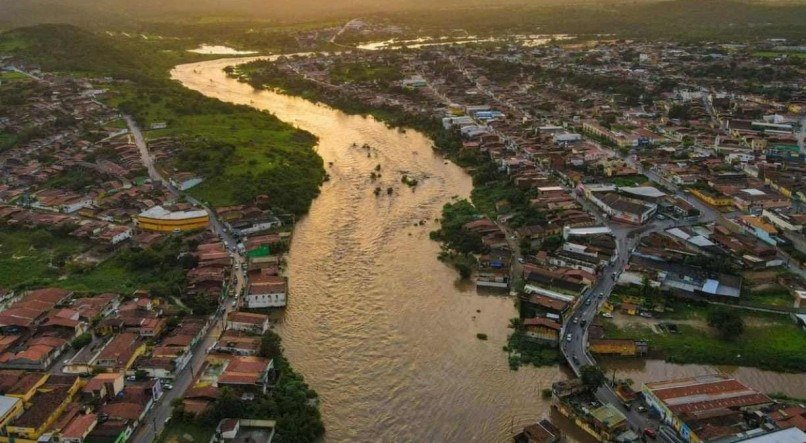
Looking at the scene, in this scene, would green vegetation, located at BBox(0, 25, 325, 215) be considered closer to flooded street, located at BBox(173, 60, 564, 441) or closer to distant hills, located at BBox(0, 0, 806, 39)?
flooded street, located at BBox(173, 60, 564, 441)

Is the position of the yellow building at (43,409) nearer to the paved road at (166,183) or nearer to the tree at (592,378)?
the paved road at (166,183)

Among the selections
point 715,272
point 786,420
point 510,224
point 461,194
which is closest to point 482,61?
point 461,194

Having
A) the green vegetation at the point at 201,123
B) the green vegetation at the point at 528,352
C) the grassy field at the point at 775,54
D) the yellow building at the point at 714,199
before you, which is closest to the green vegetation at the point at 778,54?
the grassy field at the point at 775,54

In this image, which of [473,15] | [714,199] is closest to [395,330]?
[714,199]

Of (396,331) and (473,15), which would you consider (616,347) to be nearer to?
(396,331)

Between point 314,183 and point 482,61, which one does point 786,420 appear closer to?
point 314,183

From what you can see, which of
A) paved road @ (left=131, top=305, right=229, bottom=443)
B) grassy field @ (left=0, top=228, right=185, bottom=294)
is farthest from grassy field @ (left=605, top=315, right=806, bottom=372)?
grassy field @ (left=0, top=228, right=185, bottom=294)
